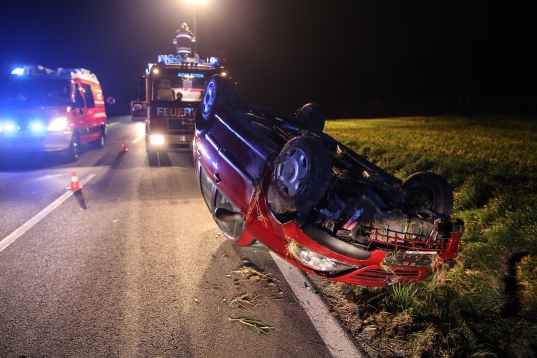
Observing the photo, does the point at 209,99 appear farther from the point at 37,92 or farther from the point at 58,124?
the point at 37,92

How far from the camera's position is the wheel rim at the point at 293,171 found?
3301mm

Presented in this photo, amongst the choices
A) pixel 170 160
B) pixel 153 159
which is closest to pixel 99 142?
pixel 153 159

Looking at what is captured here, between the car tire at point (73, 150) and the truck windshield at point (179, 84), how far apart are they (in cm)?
247

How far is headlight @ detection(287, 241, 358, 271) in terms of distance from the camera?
3.29 m

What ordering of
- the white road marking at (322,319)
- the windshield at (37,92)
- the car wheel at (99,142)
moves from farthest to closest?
the car wheel at (99,142) < the windshield at (37,92) < the white road marking at (322,319)

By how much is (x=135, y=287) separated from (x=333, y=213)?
1.95 metres

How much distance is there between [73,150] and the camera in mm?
10977

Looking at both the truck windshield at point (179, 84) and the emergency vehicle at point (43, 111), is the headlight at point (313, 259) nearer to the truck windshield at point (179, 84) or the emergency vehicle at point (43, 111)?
the truck windshield at point (179, 84)

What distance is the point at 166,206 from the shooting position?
6.52 meters

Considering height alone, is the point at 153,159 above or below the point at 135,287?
above

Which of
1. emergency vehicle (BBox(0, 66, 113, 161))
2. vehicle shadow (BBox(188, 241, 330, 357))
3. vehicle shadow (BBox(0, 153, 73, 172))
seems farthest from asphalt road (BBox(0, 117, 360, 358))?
emergency vehicle (BBox(0, 66, 113, 161))

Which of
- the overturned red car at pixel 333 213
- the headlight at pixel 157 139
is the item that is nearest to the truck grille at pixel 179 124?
the headlight at pixel 157 139

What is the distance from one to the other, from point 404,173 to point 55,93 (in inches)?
354

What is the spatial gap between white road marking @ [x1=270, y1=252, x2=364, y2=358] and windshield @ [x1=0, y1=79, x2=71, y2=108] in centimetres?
902
